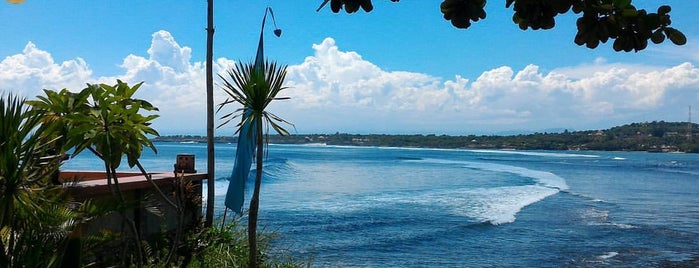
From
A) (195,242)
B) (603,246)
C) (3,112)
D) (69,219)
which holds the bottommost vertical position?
(603,246)

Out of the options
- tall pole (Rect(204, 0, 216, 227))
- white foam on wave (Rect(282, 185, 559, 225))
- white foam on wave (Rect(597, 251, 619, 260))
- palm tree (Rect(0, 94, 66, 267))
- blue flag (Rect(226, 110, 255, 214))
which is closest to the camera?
palm tree (Rect(0, 94, 66, 267))

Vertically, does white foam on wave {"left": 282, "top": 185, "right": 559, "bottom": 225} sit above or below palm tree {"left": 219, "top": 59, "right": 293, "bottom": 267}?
A: below

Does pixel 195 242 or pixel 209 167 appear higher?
pixel 209 167

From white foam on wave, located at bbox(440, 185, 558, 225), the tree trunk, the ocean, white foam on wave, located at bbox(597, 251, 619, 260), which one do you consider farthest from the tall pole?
white foam on wave, located at bbox(440, 185, 558, 225)

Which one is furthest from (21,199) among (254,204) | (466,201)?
(466,201)

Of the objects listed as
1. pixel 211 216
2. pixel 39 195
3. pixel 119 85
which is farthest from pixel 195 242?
pixel 39 195

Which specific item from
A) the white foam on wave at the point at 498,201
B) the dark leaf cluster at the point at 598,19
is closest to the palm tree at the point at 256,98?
the dark leaf cluster at the point at 598,19

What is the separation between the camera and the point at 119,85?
557cm

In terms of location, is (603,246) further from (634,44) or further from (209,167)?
(634,44)

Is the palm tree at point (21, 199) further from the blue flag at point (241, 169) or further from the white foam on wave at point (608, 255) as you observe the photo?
the white foam on wave at point (608, 255)

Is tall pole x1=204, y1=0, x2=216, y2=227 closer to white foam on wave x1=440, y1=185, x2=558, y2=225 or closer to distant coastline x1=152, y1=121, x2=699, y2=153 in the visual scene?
white foam on wave x1=440, y1=185, x2=558, y2=225

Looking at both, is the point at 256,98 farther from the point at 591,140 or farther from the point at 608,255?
the point at 591,140

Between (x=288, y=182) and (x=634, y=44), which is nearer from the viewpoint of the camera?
(x=634, y=44)

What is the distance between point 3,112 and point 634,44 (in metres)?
3.36
